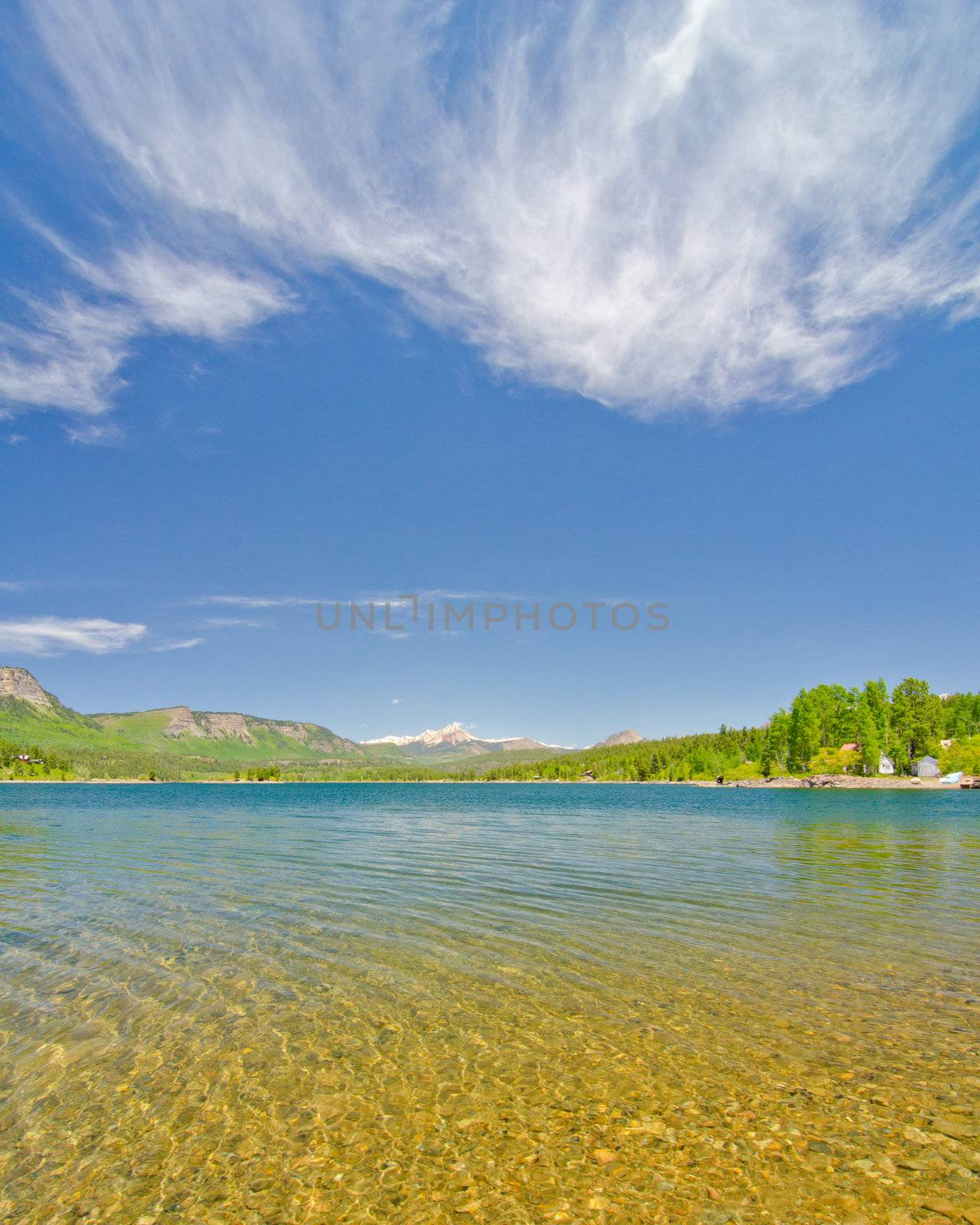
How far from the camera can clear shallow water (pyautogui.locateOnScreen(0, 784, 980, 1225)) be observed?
22.2 ft

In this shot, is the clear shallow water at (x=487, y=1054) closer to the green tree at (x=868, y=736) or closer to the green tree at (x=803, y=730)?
the green tree at (x=868, y=736)

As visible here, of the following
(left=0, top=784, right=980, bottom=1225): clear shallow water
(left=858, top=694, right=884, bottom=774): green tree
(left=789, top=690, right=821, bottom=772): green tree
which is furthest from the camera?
(left=789, top=690, right=821, bottom=772): green tree

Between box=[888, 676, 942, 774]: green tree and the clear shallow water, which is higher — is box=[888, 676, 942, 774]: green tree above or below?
above

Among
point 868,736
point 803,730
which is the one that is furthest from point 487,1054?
point 803,730

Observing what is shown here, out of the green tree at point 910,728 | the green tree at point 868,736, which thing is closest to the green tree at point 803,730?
the green tree at point 868,736

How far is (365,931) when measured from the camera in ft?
57.7

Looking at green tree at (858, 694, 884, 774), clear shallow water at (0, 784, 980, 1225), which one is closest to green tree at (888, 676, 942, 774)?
green tree at (858, 694, 884, 774)

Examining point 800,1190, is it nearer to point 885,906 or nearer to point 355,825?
point 885,906

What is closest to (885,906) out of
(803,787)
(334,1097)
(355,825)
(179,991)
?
(334,1097)

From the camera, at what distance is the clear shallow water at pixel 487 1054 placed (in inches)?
266

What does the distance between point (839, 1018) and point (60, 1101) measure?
12.8m

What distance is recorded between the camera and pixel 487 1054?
32.9 feet

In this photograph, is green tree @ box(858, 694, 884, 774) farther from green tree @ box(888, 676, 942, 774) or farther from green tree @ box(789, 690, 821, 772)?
green tree @ box(789, 690, 821, 772)

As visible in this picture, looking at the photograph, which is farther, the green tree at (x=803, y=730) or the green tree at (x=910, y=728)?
the green tree at (x=803, y=730)
